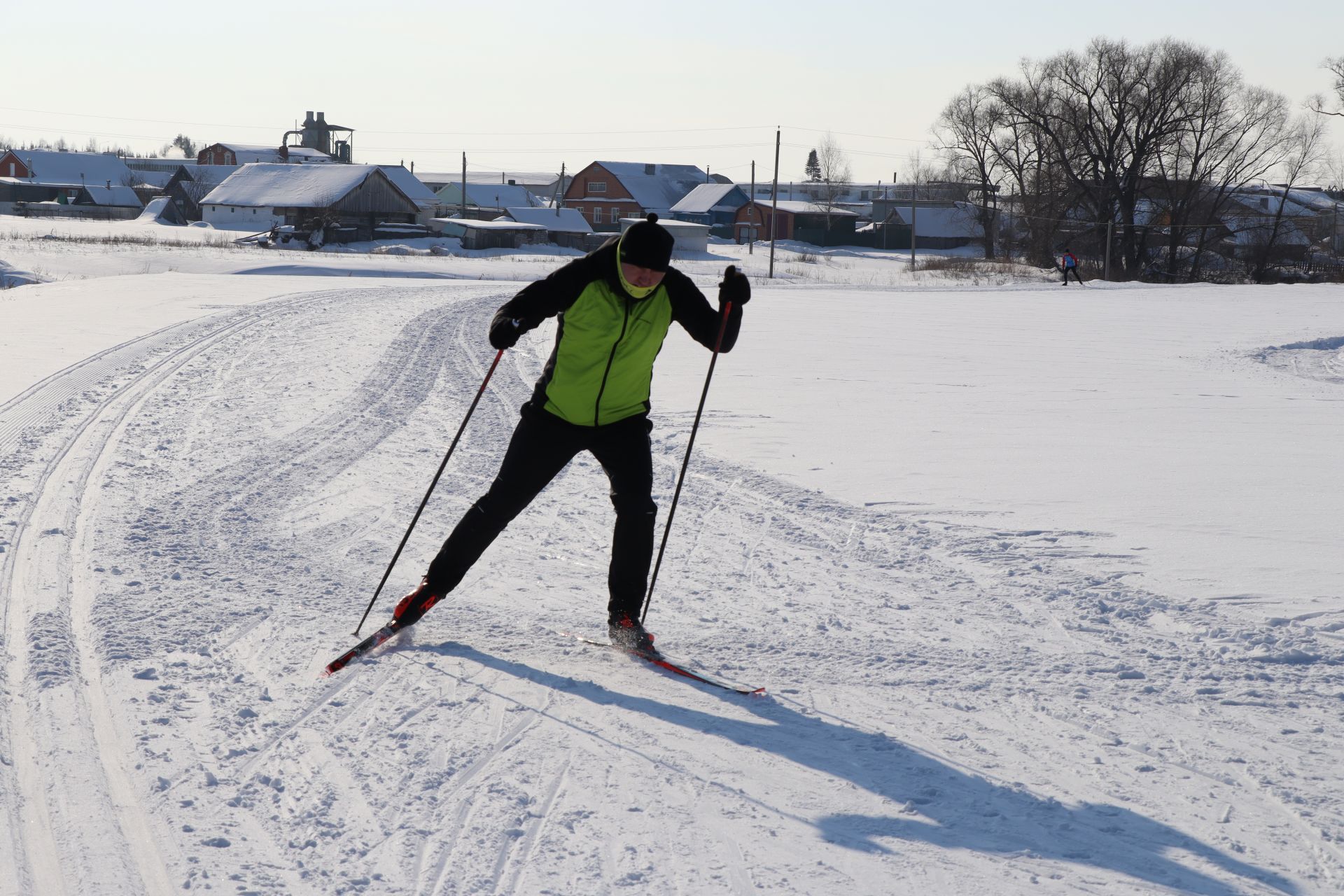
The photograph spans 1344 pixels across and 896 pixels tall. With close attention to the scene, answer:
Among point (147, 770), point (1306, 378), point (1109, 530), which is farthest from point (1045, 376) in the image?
point (147, 770)

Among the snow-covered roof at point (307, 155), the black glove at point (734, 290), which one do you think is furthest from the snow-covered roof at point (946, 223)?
the black glove at point (734, 290)

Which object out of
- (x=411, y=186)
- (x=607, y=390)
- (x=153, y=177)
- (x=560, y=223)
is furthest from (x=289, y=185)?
(x=607, y=390)

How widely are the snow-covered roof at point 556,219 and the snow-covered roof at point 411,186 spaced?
512cm

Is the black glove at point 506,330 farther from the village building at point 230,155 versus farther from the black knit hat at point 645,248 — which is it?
the village building at point 230,155

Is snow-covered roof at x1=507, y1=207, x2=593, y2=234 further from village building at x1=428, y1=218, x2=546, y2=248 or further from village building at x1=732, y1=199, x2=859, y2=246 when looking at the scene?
village building at x1=732, y1=199, x2=859, y2=246

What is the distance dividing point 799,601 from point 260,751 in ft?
7.61

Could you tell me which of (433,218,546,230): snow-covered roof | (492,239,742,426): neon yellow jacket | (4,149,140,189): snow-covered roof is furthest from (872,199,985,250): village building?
(492,239,742,426): neon yellow jacket

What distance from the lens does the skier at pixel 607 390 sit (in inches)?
153

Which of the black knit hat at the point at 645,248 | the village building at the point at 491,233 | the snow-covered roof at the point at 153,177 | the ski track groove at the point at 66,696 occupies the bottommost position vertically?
the ski track groove at the point at 66,696

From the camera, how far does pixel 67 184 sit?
3551 inches

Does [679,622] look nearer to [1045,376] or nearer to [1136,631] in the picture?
[1136,631]

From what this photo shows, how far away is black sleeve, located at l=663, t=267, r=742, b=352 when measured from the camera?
4.00 meters

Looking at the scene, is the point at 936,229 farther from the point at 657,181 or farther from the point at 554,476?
the point at 554,476

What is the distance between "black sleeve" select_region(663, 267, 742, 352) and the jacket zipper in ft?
0.62
